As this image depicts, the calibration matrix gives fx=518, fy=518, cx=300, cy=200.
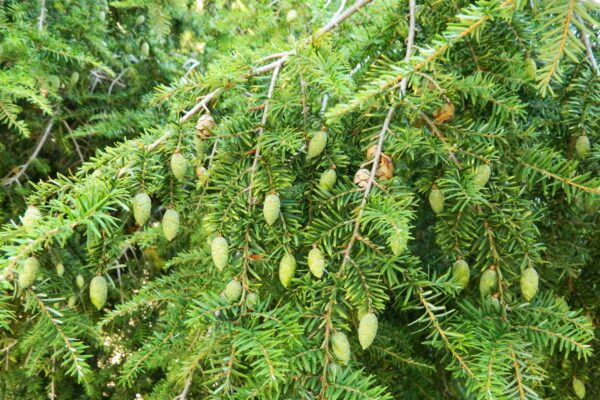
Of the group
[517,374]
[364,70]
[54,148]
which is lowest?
[54,148]

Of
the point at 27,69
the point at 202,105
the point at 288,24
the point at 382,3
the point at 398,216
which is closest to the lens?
the point at 398,216

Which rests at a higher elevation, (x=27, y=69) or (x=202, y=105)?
(x=202, y=105)

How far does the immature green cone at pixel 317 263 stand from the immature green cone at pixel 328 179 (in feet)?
0.30

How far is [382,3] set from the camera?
109 centimetres

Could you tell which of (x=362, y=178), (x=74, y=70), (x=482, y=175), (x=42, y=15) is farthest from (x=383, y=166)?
(x=74, y=70)

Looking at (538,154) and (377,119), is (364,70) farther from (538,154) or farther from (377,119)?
(538,154)

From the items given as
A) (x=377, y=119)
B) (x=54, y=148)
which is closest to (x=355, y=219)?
(x=377, y=119)

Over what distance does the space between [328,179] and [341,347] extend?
0.21m

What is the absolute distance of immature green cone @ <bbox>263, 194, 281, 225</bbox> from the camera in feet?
2.09

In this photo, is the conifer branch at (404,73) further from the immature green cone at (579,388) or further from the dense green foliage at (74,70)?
the dense green foliage at (74,70)

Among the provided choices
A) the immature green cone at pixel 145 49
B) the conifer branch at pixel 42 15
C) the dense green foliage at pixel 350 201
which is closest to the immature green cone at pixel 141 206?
the dense green foliage at pixel 350 201

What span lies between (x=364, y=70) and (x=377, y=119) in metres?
0.22

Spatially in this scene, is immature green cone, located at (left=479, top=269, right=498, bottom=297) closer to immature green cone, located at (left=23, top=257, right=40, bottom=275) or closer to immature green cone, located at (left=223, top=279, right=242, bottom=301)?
immature green cone, located at (left=223, top=279, right=242, bottom=301)

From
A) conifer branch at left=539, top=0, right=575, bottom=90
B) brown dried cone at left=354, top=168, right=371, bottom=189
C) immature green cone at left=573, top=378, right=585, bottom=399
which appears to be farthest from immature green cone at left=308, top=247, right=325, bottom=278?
immature green cone at left=573, top=378, right=585, bottom=399
